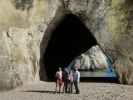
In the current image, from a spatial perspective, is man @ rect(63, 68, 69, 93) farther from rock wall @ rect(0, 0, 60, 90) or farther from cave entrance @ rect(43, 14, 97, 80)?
cave entrance @ rect(43, 14, 97, 80)

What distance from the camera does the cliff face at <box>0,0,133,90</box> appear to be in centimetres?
2859

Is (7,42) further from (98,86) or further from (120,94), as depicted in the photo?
(120,94)

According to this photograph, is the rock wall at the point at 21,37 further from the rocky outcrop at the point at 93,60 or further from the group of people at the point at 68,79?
the rocky outcrop at the point at 93,60

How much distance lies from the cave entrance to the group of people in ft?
40.3

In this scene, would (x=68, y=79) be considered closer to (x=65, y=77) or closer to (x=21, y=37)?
(x=65, y=77)

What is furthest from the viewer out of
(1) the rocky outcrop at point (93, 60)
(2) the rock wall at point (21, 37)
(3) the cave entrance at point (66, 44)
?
(1) the rocky outcrop at point (93, 60)

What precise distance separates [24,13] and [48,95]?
7470 mm

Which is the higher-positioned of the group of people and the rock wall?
the rock wall

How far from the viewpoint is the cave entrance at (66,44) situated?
38941 mm

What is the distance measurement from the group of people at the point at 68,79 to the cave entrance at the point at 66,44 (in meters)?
12.3

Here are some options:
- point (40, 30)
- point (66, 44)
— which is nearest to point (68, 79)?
point (40, 30)

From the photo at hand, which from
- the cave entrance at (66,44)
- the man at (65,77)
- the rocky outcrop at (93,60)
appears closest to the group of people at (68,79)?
the man at (65,77)

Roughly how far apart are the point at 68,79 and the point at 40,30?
22.8ft

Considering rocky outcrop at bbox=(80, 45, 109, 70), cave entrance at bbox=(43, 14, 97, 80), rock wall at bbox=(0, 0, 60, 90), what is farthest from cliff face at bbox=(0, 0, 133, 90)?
rocky outcrop at bbox=(80, 45, 109, 70)
